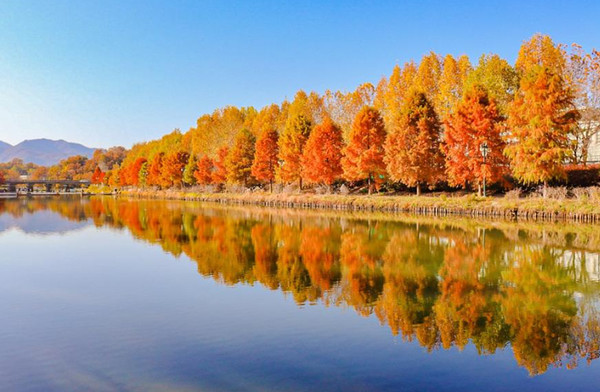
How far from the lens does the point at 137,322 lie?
35.8 feet

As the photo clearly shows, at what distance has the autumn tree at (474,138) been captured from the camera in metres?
37.4

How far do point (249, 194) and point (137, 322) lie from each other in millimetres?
50139

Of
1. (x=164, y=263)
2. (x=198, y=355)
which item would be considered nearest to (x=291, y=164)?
(x=164, y=263)

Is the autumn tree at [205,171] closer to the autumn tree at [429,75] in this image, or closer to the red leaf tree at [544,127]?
the autumn tree at [429,75]

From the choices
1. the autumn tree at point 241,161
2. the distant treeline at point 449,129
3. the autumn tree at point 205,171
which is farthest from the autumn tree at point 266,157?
the autumn tree at point 205,171

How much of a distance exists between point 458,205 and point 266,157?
30.5 m

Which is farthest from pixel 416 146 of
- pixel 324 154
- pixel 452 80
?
pixel 452 80

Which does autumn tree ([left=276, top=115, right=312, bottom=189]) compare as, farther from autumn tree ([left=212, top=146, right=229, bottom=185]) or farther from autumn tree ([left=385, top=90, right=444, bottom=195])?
autumn tree ([left=212, top=146, right=229, bottom=185])

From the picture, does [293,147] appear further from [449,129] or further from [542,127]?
[542,127]

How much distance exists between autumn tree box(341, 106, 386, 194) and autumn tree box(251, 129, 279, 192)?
16.7 metres

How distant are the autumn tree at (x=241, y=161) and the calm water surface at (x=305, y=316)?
43.4 meters

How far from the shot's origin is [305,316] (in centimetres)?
1106

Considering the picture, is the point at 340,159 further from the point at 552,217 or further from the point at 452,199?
the point at 552,217

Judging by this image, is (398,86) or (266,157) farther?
(266,157)
